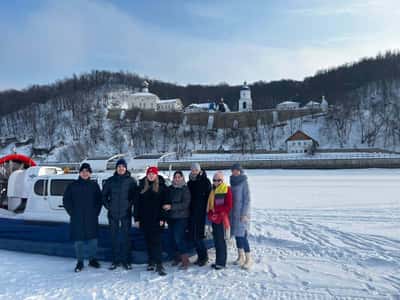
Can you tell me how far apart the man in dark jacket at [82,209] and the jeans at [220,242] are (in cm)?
220

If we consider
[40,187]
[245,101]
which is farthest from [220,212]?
[245,101]

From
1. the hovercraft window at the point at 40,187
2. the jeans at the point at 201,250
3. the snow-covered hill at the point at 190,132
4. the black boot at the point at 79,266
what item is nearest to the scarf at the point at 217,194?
the jeans at the point at 201,250

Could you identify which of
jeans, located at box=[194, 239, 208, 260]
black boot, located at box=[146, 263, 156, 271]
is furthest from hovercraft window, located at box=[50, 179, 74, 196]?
jeans, located at box=[194, 239, 208, 260]

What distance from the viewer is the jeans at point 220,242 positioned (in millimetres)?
5773

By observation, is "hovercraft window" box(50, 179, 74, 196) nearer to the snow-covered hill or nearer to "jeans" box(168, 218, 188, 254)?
"jeans" box(168, 218, 188, 254)

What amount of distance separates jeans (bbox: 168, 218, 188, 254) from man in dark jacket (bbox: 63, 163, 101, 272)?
142cm

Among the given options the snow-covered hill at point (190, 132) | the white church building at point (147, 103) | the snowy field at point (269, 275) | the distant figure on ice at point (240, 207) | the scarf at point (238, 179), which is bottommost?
the snowy field at point (269, 275)

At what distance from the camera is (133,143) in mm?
71562

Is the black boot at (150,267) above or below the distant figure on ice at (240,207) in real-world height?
below

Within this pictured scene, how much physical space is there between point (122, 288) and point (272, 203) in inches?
372

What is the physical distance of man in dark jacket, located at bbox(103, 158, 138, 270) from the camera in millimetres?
5785

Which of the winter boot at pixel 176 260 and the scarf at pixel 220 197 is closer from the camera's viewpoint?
the scarf at pixel 220 197

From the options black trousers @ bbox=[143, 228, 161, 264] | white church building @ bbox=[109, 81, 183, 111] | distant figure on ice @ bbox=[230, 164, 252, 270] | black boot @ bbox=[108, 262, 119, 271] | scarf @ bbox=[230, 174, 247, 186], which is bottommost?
black boot @ bbox=[108, 262, 119, 271]

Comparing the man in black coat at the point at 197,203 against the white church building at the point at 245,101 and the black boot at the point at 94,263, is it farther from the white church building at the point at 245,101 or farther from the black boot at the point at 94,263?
the white church building at the point at 245,101
